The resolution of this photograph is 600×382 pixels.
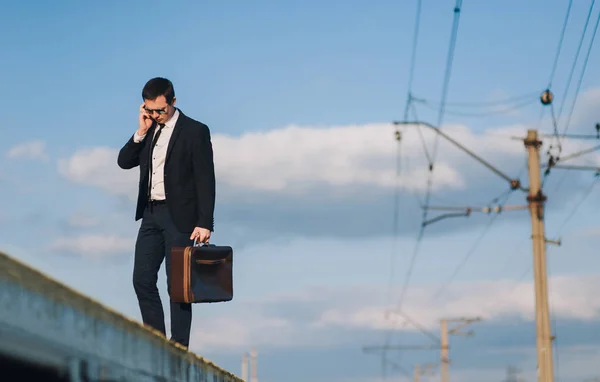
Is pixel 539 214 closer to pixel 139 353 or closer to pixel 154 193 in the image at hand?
pixel 154 193

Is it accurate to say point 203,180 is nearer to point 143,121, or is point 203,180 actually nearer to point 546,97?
point 143,121

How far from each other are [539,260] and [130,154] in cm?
1523

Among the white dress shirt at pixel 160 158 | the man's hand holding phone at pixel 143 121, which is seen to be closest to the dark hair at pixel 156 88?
the man's hand holding phone at pixel 143 121

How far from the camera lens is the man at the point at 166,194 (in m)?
8.23

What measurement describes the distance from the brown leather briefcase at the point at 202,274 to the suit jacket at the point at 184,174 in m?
0.23

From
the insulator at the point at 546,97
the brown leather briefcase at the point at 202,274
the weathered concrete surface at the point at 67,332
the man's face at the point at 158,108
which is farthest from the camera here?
the insulator at the point at 546,97

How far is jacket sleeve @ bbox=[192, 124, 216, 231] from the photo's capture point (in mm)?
8359

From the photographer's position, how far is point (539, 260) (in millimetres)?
22406

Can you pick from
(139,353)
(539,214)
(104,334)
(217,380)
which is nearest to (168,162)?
(217,380)

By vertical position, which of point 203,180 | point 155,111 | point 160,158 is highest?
point 155,111

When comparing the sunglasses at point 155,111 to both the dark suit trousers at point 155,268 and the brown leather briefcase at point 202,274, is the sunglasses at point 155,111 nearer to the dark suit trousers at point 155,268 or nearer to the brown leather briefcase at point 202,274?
the dark suit trousers at point 155,268

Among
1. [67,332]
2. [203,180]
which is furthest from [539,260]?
[67,332]

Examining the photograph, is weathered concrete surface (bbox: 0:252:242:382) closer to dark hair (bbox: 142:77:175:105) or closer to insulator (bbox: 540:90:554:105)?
dark hair (bbox: 142:77:175:105)

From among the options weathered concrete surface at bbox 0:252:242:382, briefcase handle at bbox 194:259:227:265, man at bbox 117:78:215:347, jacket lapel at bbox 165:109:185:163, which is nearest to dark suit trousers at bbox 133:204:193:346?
man at bbox 117:78:215:347
